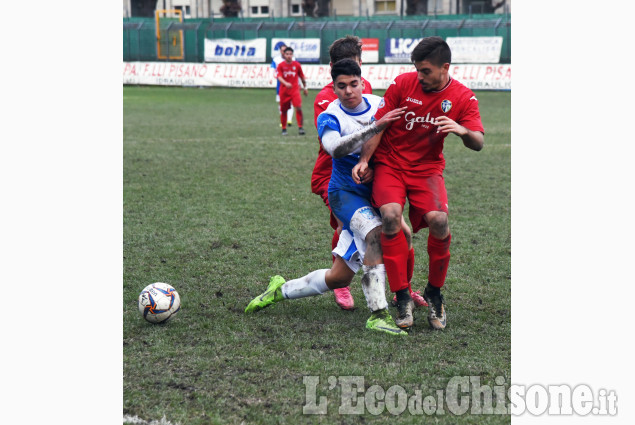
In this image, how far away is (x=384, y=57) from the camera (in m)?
29.1

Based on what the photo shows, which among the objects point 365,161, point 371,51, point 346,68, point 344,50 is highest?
point 371,51

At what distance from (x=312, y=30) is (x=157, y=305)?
27.6 meters

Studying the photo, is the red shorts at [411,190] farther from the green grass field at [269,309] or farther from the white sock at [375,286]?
the green grass field at [269,309]

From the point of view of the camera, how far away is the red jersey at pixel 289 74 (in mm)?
15312

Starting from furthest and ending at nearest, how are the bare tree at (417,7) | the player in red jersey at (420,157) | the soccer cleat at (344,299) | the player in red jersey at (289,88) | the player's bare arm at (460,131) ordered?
the bare tree at (417,7), the player in red jersey at (289,88), the soccer cleat at (344,299), the player in red jersey at (420,157), the player's bare arm at (460,131)

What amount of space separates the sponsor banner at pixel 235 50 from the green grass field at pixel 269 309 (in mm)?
20761

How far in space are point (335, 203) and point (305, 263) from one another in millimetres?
1457

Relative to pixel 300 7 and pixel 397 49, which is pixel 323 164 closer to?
pixel 397 49

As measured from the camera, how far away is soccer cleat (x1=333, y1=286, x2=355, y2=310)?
478 cm

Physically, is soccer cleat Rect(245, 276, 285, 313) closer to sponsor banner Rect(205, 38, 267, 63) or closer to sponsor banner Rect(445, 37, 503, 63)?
sponsor banner Rect(445, 37, 503, 63)

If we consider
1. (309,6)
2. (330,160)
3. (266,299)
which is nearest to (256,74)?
(309,6)

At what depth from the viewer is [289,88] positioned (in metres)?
15.3

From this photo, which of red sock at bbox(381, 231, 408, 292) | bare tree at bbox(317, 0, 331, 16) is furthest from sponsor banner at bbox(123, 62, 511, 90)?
red sock at bbox(381, 231, 408, 292)

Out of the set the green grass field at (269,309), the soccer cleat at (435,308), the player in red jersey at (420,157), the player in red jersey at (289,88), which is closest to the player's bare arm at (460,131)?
the player in red jersey at (420,157)
